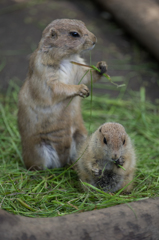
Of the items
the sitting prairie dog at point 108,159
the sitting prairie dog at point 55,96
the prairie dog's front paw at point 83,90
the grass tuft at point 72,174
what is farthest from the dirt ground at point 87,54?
the sitting prairie dog at point 108,159

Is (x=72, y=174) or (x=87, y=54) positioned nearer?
(x=72, y=174)

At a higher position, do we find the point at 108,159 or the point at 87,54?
the point at 87,54

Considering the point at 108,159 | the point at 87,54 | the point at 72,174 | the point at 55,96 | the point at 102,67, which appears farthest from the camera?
the point at 87,54

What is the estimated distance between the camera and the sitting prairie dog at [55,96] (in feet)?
17.8

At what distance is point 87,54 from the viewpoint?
31.6ft

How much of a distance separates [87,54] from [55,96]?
4.41 meters

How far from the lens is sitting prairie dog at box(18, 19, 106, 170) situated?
5.42 m

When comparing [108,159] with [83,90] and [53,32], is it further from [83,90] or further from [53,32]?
[53,32]

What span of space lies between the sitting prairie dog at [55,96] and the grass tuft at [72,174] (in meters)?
0.37

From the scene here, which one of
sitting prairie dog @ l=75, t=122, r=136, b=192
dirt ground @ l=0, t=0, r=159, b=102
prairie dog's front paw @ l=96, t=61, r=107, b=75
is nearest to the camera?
sitting prairie dog @ l=75, t=122, r=136, b=192

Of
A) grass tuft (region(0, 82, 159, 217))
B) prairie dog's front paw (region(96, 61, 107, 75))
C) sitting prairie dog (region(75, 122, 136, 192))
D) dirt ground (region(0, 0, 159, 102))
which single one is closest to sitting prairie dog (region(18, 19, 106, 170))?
prairie dog's front paw (region(96, 61, 107, 75))

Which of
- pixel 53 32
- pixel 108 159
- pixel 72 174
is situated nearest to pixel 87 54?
pixel 53 32

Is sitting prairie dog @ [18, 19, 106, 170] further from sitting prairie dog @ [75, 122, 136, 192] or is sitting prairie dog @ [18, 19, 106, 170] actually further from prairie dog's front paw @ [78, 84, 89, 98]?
sitting prairie dog @ [75, 122, 136, 192]

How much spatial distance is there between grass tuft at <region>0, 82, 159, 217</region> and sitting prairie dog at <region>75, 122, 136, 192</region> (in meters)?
0.20
